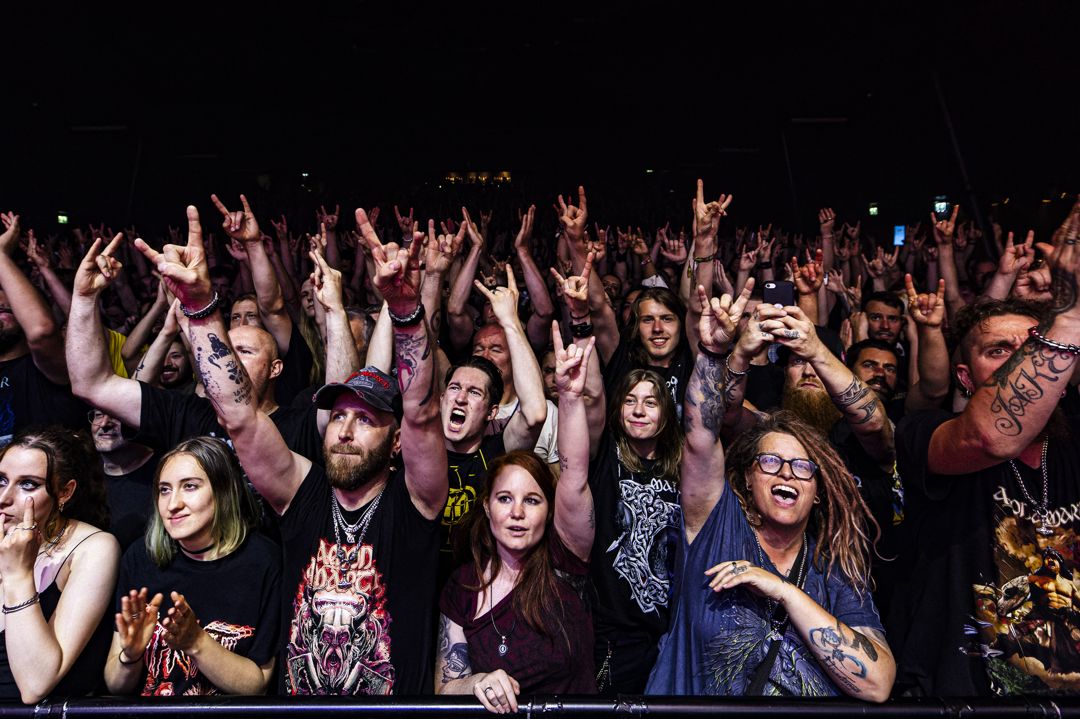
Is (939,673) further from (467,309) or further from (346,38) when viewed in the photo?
(346,38)

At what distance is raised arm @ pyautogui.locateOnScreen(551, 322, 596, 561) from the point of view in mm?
1876

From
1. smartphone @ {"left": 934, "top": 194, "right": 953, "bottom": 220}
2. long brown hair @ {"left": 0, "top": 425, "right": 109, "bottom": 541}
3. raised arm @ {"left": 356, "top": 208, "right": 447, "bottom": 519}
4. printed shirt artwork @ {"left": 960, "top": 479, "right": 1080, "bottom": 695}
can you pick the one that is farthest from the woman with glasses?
smartphone @ {"left": 934, "top": 194, "right": 953, "bottom": 220}

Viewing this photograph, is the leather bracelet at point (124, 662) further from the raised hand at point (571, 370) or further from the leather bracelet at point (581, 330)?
the leather bracelet at point (581, 330)

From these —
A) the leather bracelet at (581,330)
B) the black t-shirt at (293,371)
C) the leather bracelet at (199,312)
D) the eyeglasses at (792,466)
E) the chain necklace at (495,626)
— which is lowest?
the chain necklace at (495,626)

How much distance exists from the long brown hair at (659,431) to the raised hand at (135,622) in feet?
4.19

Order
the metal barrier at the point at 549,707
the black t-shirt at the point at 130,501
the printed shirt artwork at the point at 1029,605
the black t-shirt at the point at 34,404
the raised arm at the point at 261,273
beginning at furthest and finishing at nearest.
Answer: the raised arm at the point at 261,273 → the black t-shirt at the point at 34,404 → the black t-shirt at the point at 130,501 → the printed shirt artwork at the point at 1029,605 → the metal barrier at the point at 549,707

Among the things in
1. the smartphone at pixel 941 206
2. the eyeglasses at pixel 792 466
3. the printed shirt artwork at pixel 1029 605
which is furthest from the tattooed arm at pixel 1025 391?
the smartphone at pixel 941 206

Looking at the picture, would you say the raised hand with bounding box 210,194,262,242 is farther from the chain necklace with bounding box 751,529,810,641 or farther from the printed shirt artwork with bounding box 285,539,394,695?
the chain necklace with bounding box 751,529,810,641

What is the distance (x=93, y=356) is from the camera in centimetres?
234

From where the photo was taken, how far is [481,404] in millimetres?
2516

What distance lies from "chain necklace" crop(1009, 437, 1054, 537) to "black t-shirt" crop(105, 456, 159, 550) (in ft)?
7.74

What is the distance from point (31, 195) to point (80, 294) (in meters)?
7.17

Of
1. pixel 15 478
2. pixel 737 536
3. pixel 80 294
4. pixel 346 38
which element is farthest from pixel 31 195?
pixel 737 536

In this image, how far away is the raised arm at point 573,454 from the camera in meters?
1.88
